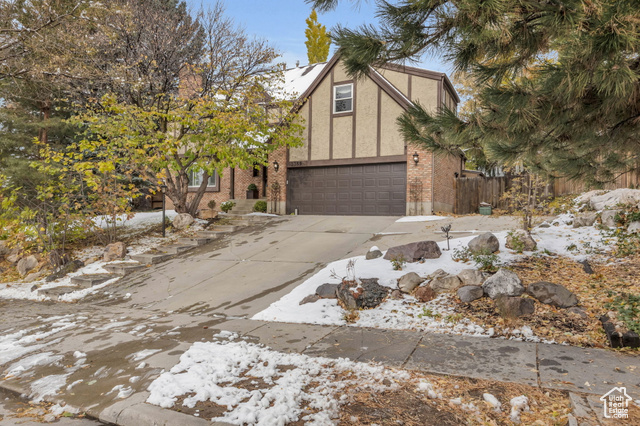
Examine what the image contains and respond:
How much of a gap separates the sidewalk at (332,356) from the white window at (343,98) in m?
11.6

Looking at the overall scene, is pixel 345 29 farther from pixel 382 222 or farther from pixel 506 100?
pixel 382 222

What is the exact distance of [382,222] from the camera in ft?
40.4

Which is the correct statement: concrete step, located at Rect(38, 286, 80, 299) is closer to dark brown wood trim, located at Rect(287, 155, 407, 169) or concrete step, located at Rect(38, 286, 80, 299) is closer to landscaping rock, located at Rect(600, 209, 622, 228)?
dark brown wood trim, located at Rect(287, 155, 407, 169)

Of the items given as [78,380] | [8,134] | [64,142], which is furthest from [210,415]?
[64,142]

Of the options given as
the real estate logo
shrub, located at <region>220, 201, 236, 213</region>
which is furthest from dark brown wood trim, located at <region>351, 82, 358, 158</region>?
the real estate logo

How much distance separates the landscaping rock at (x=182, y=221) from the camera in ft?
41.2

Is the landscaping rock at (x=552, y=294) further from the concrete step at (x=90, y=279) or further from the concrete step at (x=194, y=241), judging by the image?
the concrete step at (x=194, y=241)

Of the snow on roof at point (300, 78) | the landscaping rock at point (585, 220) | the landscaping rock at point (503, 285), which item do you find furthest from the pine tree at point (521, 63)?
the snow on roof at point (300, 78)

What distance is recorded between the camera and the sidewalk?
3.09 m

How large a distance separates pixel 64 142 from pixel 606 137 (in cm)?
2101

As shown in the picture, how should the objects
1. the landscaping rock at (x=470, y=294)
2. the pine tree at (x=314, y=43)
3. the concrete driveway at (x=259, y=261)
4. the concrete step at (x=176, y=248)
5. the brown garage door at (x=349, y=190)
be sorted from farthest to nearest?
1. the pine tree at (x=314, y=43)
2. the brown garage door at (x=349, y=190)
3. the concrete step at (x=176, y=248)
4. the concrete driveway at (x=259, y=261)
5. the landscaping rock at (x=470, y=294)

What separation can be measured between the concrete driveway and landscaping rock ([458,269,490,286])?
9.56 feet

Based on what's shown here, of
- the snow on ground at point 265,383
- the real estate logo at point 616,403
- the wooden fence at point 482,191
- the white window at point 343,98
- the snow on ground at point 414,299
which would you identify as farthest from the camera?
the wooden fence at point 482,191

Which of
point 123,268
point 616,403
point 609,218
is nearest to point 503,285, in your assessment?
point 616,403
